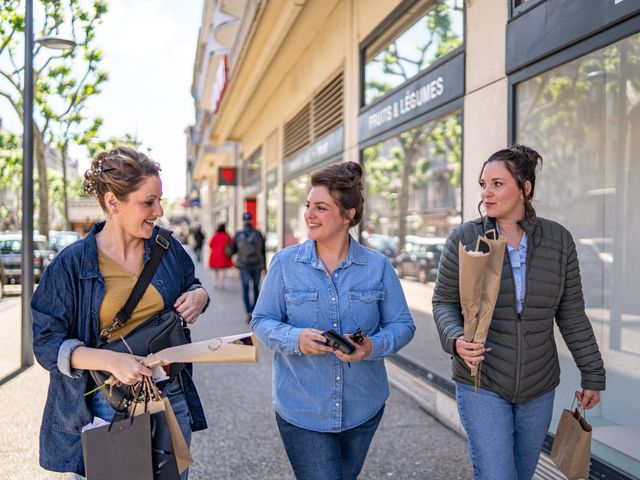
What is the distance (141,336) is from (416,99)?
178 inches

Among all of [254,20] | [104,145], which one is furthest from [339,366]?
[104,145]

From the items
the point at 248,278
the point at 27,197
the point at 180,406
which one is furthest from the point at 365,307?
the point at 248,278

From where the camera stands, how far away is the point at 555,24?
4.00 m

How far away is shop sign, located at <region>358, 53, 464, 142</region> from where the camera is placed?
5.54 metres

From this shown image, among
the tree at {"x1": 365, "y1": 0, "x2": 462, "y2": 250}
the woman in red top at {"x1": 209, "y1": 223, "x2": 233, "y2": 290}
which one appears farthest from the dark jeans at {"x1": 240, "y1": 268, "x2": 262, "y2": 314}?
the woman in red top at {"x1": 209, "y1": 223, "x2": 233, "y2": 290}

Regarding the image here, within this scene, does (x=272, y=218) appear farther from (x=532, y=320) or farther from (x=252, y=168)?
(x=532, y=320)

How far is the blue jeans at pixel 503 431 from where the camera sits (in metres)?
2.81

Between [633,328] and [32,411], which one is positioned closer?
[633,328]

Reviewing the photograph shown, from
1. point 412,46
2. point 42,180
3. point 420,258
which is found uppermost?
point 412,46

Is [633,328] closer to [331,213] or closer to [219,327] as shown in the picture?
[331,213]

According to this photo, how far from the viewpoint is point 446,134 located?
6660 millimetres

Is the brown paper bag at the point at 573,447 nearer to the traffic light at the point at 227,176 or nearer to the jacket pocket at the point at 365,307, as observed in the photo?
the jacket pocket at the point at 365,307

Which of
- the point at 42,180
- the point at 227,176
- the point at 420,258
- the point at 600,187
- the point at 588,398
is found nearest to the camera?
the point at 588,398

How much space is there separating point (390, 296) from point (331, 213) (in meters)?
0.44
